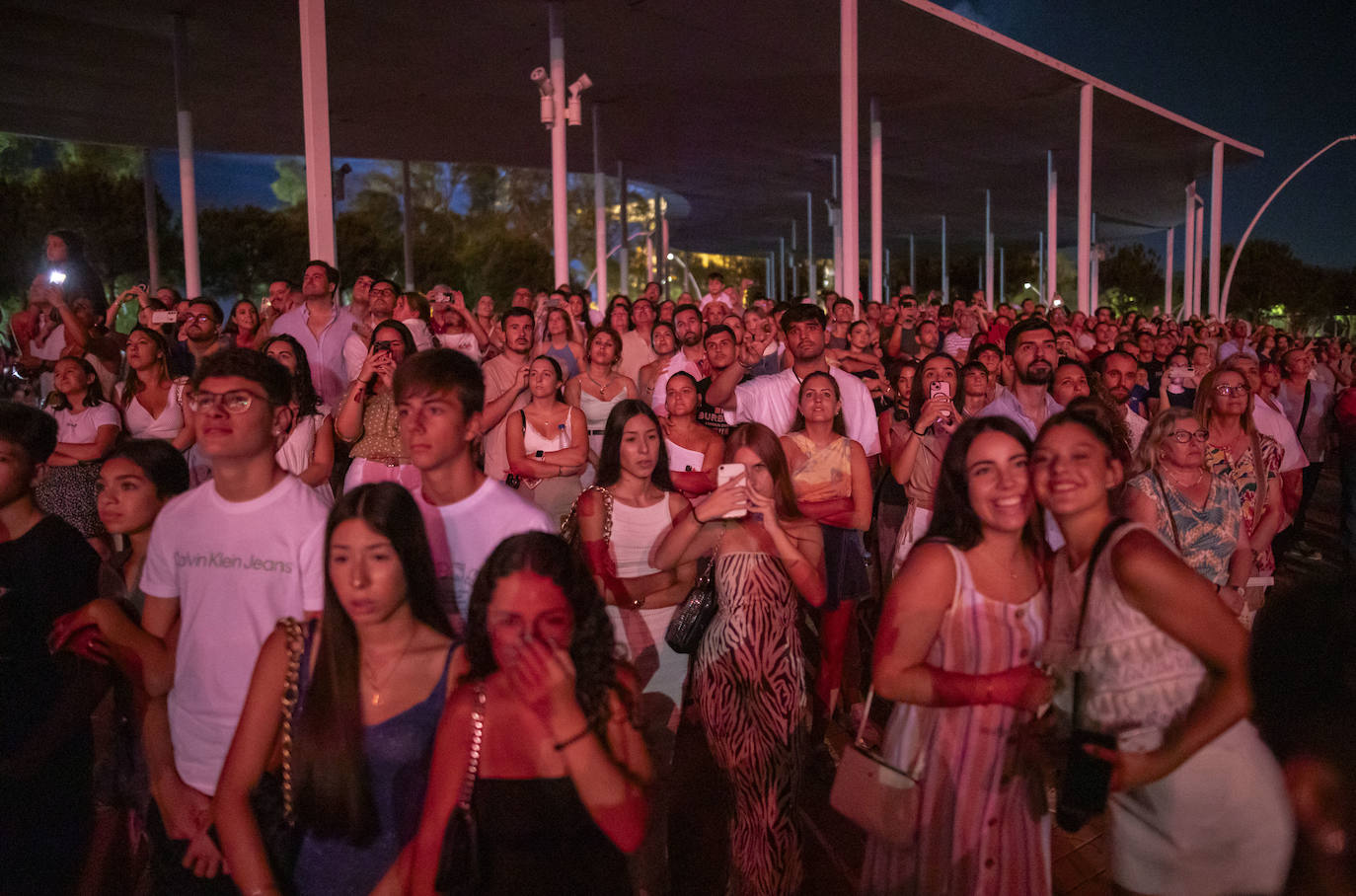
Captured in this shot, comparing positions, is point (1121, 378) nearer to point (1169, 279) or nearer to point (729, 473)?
point (729, 473)

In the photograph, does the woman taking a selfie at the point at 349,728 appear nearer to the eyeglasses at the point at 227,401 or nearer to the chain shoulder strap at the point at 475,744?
the chain shoulder strap at the point at 475,744

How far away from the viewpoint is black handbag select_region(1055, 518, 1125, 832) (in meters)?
2.17

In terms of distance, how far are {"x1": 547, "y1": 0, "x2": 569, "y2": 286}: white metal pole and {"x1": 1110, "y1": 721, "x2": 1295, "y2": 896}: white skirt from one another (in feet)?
32.0

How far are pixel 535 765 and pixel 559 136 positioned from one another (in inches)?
401

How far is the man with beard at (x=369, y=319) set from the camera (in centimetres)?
603

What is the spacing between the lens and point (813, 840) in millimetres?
3828

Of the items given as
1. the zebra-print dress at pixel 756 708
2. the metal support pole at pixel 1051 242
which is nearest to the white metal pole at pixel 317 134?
the zebra-print dress at pixel 756 708

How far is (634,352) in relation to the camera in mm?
8594

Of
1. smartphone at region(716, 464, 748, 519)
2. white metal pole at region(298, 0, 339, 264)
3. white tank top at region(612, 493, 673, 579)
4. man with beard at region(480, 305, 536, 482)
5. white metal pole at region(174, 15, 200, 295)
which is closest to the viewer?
smartphone at region(716, 464, 748, 519)

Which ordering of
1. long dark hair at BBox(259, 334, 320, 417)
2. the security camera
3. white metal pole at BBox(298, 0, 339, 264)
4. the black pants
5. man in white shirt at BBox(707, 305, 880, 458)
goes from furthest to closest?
the security camera < white metal pole at BBox(298, 0, 339, 264) < man in white shirt at BBox(707, 305, 880, 458) < long dark hair at BBox(259, 334, 320, 417) < the black pants

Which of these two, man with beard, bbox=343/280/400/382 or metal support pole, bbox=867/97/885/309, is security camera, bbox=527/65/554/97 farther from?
metal support pole, bbox=867/97/885/309

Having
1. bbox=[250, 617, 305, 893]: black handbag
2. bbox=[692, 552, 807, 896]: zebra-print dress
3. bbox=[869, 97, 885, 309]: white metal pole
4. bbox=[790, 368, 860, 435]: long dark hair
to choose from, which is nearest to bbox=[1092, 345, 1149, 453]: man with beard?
bbox=[790, 368, 860, 435]: long dark hair

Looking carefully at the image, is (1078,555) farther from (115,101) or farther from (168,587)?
(115,101)

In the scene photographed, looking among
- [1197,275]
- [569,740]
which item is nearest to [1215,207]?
[1197,275]
